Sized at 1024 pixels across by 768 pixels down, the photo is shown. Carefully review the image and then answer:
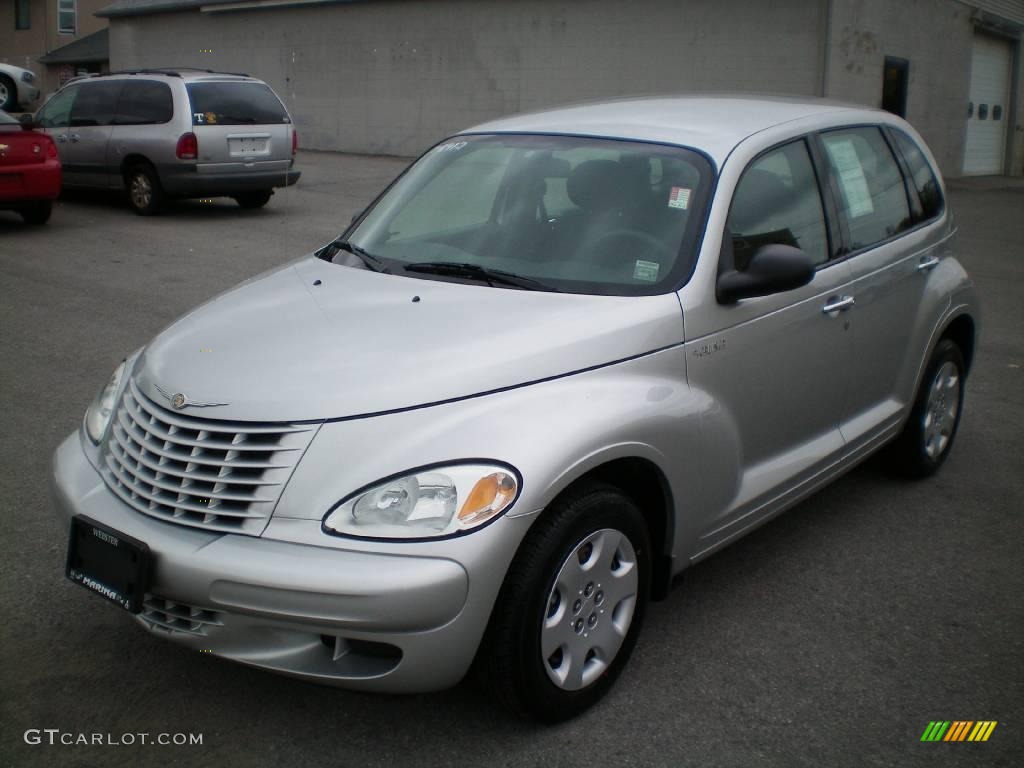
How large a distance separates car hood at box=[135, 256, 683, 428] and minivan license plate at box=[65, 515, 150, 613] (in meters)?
0.41

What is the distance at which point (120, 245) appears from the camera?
11703mm

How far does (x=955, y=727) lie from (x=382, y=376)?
200cm

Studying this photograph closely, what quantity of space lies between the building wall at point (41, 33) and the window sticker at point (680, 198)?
1595 inches

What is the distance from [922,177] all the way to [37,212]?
10640 mm

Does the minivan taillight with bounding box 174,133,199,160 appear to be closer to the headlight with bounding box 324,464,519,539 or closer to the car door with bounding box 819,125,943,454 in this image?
the car door with bounding box 819,125,943,454

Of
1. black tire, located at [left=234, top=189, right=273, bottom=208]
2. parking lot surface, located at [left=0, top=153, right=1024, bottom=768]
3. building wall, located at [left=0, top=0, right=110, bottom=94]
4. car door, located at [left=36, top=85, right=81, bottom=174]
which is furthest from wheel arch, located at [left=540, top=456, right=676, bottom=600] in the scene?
building wall, located at [left=0, top=0, right=110, bottom=94]

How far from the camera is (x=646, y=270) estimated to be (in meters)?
3.70

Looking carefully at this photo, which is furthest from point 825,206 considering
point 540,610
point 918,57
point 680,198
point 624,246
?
point 918,57

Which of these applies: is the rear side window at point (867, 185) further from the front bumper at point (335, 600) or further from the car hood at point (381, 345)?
the front bumper at point (335, 600)

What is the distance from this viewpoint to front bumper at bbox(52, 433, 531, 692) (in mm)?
2742

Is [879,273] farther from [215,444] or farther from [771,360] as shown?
[215,444]

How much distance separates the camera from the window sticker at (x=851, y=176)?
14.9 ft

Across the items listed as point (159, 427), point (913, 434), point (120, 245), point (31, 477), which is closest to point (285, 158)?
point (120, 245)

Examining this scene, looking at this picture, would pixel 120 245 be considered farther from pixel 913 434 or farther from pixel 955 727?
Answer: pixel 955 727
